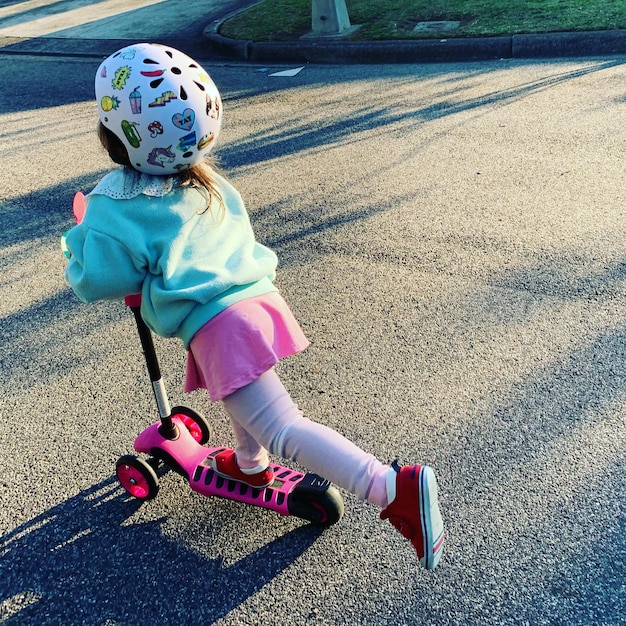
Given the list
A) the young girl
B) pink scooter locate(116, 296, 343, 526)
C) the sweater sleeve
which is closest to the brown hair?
the young girl

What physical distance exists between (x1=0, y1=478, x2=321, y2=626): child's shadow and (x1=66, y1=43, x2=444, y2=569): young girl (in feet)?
1.44

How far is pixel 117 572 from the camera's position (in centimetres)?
228

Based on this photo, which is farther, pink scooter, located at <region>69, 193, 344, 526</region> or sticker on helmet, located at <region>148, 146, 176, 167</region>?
pink scooter, located at <region>69, 193, 344, 526</region>

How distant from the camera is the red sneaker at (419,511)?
1.95 meters

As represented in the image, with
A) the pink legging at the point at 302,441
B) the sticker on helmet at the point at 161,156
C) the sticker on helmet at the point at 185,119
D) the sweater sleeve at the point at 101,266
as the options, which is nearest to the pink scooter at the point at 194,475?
the sweater sleeve at the point at 101,266

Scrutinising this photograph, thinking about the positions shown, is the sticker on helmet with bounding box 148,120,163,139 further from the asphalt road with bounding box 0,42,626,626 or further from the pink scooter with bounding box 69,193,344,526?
the asphalt road with bounding box 0,42,626,626

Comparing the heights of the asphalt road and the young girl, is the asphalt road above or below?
below

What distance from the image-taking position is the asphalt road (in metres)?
2.17

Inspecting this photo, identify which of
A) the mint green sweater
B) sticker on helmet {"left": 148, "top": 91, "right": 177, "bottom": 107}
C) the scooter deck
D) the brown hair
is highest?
sticker on helmet {"left": 148, "top": 91, "right": 177, "bottom": 107}

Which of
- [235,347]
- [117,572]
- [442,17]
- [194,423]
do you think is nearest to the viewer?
[235,347]

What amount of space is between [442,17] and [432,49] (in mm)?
1240

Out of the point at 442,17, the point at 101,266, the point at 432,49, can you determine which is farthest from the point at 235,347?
the point at 442,17

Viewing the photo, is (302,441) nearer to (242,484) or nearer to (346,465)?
(346,465)

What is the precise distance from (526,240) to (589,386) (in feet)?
4.31
